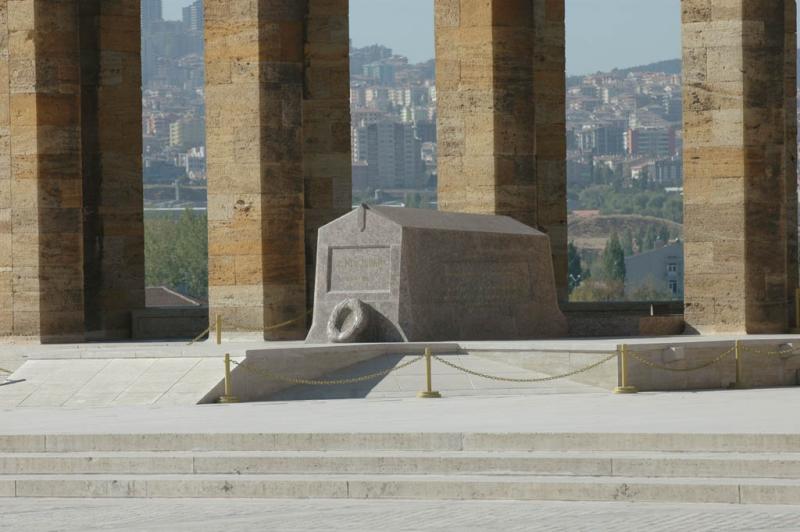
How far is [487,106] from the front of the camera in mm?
41750

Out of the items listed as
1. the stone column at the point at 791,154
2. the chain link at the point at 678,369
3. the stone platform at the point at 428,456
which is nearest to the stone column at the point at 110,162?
the stone column at the point at 791,154

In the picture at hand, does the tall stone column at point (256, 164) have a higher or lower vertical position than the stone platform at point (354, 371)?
higher

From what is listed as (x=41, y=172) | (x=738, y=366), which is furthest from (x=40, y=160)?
(x=738, y=366)

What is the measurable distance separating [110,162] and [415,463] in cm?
2498

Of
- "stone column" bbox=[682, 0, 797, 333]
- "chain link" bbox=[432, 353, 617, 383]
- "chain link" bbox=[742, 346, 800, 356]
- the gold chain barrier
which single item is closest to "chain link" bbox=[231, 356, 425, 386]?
the gold chain barrier

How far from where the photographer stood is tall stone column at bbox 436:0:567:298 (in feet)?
137

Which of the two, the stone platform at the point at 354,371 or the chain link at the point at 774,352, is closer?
the stone platform at the point at 354,371

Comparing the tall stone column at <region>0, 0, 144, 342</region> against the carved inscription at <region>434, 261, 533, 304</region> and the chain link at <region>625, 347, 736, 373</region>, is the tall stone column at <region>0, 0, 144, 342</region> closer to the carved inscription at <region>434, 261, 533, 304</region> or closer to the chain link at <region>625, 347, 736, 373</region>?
the carved inscription at <region>434, 261, 533, 304</region>

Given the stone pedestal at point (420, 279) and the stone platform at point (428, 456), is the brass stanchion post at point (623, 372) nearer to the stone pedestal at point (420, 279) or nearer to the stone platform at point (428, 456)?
the stone platform at point (428, 456)

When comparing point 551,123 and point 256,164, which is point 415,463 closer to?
point 256,164

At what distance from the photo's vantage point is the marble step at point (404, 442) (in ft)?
69.9

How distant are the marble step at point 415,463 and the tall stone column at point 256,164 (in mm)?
17052

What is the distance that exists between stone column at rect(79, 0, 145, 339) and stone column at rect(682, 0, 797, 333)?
13.0m

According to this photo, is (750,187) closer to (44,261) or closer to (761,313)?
(761,313)
